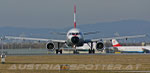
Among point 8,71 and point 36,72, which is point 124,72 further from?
point 8,71

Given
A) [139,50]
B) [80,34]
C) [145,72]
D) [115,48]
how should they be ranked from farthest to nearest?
[115,48] → [139,50] → [80,34] → [145,72]

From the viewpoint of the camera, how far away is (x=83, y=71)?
40.9m

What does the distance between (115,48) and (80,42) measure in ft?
142

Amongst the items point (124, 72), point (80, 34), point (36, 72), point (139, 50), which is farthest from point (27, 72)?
point (139, 50)

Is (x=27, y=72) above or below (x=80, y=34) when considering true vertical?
below

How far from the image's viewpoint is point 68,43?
3265 inches

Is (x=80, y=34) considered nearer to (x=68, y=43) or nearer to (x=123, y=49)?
(x=68, y=43)

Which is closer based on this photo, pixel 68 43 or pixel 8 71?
pixel 8 71

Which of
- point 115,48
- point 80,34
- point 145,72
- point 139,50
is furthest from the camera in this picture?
point 115,48

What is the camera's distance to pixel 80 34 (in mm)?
80875

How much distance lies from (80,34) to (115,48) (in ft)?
145

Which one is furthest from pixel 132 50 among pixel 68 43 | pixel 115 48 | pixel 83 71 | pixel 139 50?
pixel 83 71

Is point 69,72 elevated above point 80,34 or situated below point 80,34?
below

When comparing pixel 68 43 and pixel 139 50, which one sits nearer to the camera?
pixel 68 43
